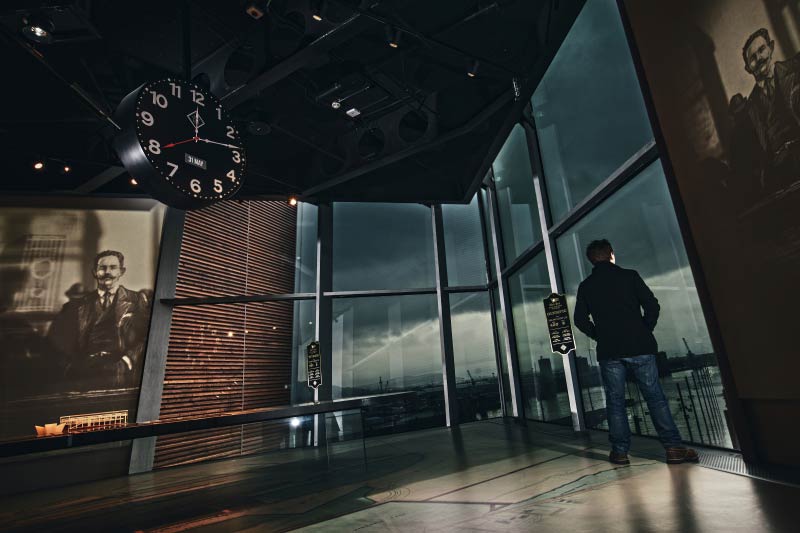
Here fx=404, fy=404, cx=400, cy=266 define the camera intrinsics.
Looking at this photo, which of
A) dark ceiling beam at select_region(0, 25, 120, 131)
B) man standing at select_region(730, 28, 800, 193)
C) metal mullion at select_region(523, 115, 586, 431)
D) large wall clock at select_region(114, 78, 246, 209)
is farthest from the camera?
metal mullion at select_region(523, 115, 586, 431)

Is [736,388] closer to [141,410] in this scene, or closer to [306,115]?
[306,115]

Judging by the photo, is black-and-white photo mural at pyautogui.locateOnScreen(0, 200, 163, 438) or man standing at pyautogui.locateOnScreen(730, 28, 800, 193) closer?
man standing at pyautogui.locateOnScreen(730, 28, 800, 193)

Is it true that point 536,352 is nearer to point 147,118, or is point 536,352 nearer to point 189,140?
point 189,140

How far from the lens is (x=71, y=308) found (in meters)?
A: 5.64

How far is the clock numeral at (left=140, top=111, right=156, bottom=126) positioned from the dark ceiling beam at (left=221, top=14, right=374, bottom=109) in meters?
1.60

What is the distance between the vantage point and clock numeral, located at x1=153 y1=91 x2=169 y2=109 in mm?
2913

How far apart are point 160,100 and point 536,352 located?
511 cm

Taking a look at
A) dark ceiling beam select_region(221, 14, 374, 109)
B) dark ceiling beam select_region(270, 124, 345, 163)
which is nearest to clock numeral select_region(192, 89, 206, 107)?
dark ceiling beam select_region(221, 14, 374, 109)

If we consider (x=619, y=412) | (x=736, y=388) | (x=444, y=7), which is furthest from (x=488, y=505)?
(x=444, y=7)

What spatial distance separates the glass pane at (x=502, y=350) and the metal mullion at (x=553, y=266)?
2.01 metres

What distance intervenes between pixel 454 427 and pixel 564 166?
4.22m

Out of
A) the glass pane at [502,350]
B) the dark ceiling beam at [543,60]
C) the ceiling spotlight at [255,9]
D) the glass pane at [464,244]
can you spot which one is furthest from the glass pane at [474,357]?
the ceiling spotlight at [255,9]

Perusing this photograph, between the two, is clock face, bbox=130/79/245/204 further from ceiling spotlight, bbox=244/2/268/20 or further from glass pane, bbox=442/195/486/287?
glass pane, bbox=442/195/486/287

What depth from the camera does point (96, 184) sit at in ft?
19.5
